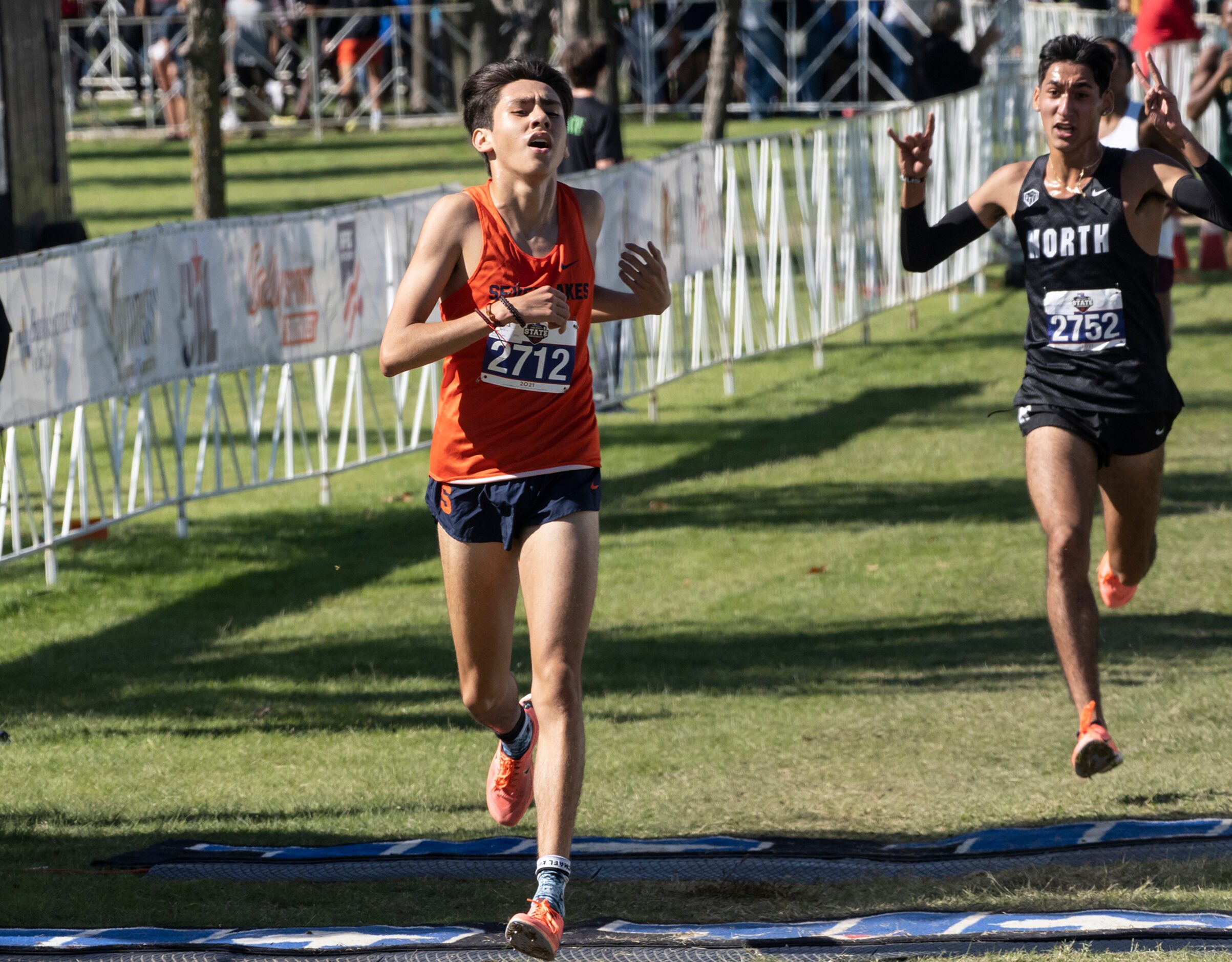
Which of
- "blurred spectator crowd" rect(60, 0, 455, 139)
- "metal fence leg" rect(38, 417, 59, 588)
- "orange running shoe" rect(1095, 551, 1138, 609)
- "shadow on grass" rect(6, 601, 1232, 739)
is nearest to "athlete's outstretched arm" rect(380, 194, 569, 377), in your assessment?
"shadow on grass" rect(6, 601, 1232, 739)

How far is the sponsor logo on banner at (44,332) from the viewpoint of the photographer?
8258 mm

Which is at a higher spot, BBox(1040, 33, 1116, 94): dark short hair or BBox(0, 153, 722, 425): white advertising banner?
BBox(1040, 33, 1116, 94): dark short hair

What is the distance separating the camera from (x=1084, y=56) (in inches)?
240

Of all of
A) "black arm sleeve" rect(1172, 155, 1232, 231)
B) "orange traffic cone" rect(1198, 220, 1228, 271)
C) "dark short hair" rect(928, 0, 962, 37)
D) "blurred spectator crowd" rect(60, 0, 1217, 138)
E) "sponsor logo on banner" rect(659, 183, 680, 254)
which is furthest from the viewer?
"blurred spectator crowd" rect(60, 0, 1217, 138)

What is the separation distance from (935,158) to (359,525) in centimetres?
793

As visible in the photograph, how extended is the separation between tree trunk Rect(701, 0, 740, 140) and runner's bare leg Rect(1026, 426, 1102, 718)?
651 inches

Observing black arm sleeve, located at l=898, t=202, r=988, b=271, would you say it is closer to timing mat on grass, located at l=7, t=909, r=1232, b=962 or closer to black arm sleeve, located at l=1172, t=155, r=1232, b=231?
black arm sleeve, located at l=1172, t=155, r=1232, b=231

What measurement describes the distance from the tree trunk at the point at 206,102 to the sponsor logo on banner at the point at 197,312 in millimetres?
5120

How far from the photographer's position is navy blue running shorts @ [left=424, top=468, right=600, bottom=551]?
4.86 metres

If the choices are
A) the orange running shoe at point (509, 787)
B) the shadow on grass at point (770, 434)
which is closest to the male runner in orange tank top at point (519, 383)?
the orange running shoe at point (509, 787)

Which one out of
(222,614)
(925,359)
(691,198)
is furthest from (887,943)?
(925,359)

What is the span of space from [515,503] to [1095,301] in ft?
7.45

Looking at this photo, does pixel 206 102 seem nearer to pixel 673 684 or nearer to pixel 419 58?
pixel 673 684

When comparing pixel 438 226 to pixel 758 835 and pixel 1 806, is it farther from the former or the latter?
pixel 1 806
